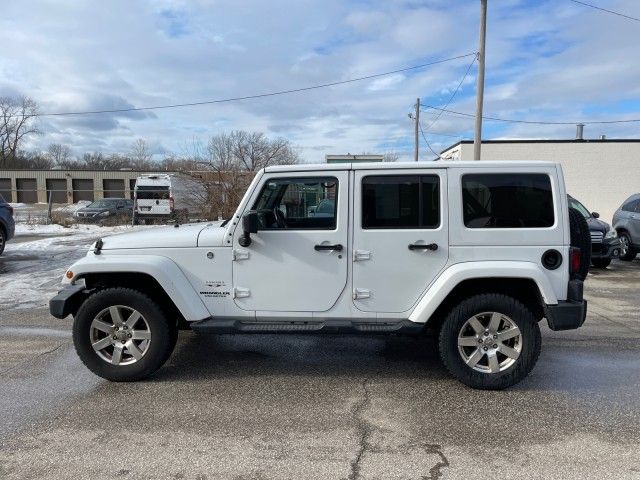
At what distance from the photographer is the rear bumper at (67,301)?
4359mm

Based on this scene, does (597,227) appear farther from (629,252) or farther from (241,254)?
(241,254)

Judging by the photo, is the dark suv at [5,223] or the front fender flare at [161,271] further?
the dark suv at [5,223]

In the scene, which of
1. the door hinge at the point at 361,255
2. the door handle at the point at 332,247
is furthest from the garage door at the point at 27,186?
the door hinge at the point at 361,255

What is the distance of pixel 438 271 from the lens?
4207mm

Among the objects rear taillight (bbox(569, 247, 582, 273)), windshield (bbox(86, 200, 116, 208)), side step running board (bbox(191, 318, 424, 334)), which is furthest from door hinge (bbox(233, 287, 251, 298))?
windshield (bbox(86, 200, 116, 208))

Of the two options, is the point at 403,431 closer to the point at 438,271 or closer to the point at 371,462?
the point at 371,462

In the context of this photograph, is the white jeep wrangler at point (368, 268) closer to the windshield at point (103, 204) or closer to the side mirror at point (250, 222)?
the side mirror at point (250, 222)

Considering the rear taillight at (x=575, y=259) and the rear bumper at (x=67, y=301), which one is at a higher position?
the rear taillight at (x=575, y=259)

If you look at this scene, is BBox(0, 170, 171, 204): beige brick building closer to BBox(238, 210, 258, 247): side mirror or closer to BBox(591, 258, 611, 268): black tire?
BBox(591, 258, 611, 268): black tire

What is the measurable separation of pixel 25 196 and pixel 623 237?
194 feet

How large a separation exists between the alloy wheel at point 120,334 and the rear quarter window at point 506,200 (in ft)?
9.72

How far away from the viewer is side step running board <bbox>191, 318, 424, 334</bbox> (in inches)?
166

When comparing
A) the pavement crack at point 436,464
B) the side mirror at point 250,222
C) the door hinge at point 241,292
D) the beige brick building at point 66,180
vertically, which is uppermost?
the beige brick building at point 66,180

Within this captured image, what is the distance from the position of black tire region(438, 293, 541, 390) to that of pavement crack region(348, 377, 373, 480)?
0.75 metres
